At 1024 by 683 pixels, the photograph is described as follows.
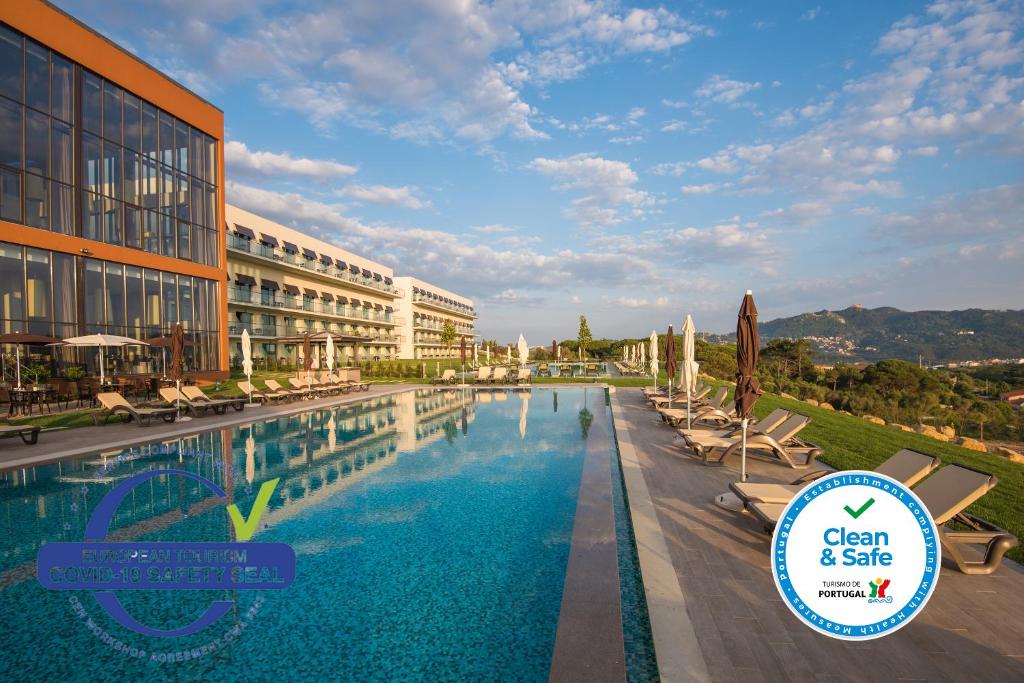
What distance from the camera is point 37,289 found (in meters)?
16.1

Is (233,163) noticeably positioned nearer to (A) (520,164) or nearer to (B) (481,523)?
(A) (520,164)

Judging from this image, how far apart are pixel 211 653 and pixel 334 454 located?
618cm

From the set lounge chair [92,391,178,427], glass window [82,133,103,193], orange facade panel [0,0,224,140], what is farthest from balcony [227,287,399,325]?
lounge chair [92,391,178,427]

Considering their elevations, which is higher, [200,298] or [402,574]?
[200,298]

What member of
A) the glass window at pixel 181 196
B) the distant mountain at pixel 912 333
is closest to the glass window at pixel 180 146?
the glass window at pixel 181 196

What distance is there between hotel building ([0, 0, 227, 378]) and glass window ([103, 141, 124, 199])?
44 mm

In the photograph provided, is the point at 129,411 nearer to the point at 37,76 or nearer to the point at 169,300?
the point at 169,300

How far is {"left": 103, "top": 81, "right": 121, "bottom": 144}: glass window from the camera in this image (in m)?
18.8

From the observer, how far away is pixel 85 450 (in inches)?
364

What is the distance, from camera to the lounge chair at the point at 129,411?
468 inches

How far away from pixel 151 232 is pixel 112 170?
2595 millimetres

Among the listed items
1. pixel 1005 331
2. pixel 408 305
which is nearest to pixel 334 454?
pixel 408 305

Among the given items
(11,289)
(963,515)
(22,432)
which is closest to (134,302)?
(11,289)

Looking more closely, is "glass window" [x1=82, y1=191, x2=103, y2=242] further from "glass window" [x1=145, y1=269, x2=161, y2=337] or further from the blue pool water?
the blue pool water
